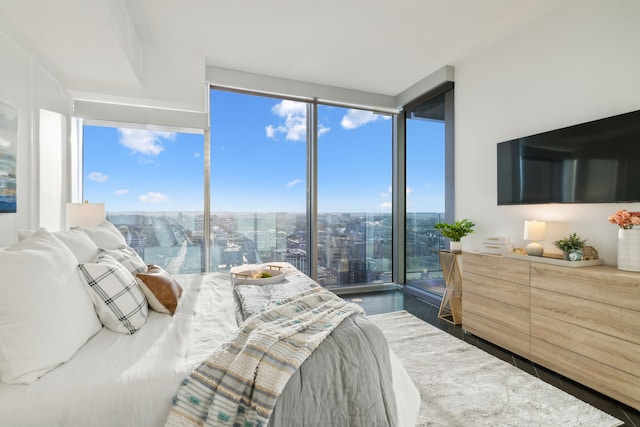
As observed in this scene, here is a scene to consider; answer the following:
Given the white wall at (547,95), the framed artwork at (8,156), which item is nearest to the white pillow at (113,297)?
the framed artwork at (8,156)

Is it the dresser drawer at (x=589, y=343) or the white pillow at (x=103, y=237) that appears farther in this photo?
the white pillow at (x=103, y=237)

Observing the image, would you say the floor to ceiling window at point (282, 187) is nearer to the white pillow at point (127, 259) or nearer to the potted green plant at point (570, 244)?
the potted green plant at point (570, 244)

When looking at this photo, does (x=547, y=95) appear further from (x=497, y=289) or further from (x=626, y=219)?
(x=497, y=289)

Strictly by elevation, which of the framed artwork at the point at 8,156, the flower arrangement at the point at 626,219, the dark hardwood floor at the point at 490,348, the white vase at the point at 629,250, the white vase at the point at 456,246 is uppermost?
the framed artwork at the point at 8,156

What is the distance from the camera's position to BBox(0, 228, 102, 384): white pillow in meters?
1.00

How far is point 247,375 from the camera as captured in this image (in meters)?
1.09

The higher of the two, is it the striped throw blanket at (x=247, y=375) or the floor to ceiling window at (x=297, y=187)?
the floor to ceiling window at (x=297, y=187)

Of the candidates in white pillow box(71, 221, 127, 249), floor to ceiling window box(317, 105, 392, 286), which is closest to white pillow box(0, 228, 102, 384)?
white pillow box(71, 221, 127, 249)

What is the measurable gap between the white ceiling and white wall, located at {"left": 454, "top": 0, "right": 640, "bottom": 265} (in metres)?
0.26

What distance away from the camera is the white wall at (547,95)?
2232 mm

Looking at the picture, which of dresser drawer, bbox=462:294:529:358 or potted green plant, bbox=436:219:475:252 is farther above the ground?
potted green plant, bbox=436:219:475:252

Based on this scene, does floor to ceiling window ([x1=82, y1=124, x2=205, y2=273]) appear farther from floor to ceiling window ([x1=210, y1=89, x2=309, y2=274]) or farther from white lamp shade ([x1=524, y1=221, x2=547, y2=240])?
white lamp shade ([x1=524, y1=221, x2=547, y2=240])

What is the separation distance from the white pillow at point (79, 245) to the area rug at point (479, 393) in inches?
80.4

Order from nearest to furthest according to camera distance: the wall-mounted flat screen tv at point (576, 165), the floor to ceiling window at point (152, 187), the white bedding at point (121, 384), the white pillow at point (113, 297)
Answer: the white bedding at point (121, 384)
the white pillow at point (113, 297)
the wall-mounted flat screen tv at point (576, 165)
the floor to ceiling window at point (152, 187)
